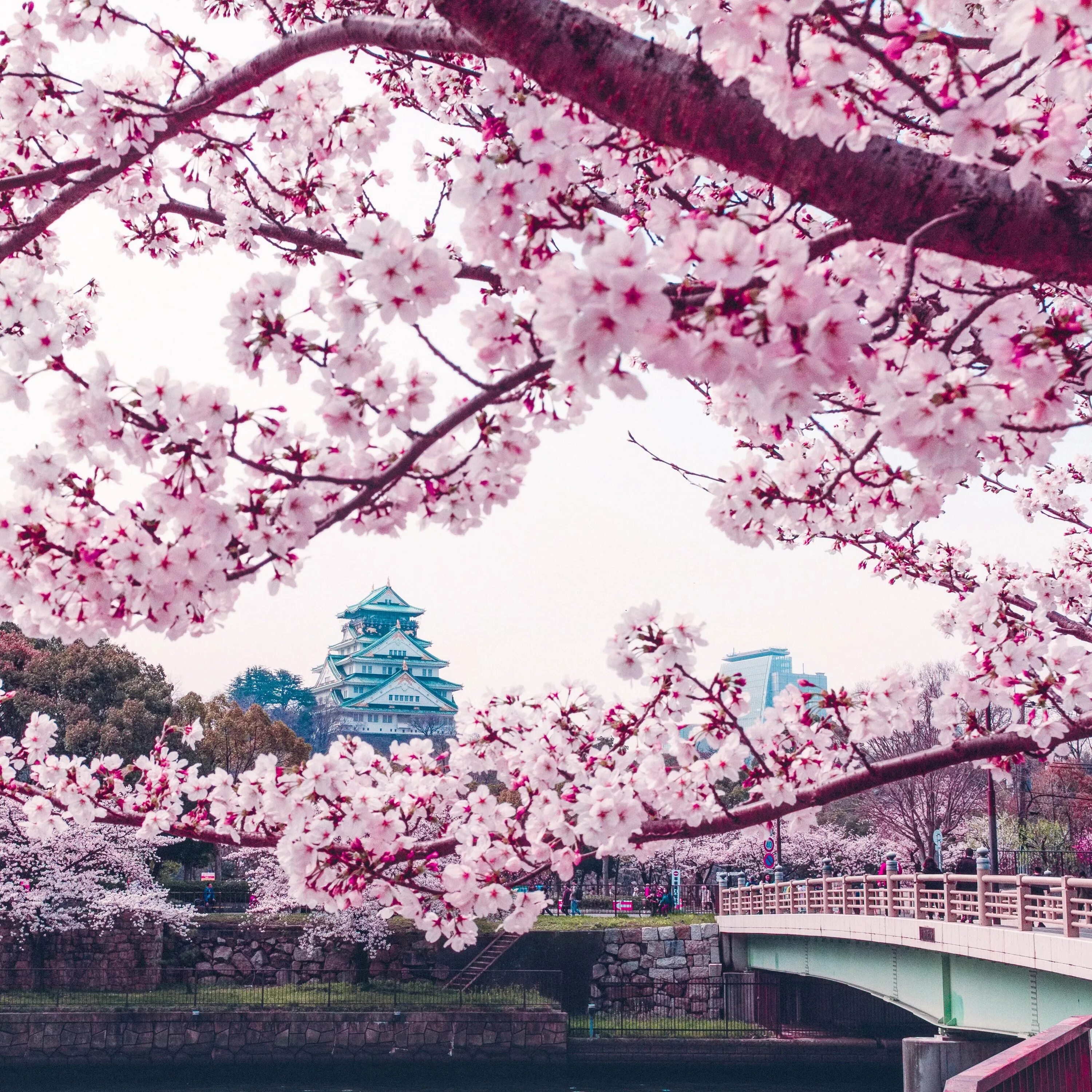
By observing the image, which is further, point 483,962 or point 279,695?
point 279,695

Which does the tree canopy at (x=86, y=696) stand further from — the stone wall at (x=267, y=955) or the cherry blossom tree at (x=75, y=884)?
the stone wall at (x=267, y=955)

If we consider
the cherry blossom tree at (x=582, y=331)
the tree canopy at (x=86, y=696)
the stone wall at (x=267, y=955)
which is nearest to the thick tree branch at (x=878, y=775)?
the cherry blossom tree at (x=582, y=331)

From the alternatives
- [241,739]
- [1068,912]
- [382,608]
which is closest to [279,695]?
[382,608]

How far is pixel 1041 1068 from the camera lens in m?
4.40

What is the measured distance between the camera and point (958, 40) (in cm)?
268

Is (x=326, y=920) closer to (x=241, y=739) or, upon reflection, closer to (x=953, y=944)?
(x=241, y=739)

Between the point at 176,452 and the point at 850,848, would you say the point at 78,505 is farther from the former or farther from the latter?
the point at 850,848

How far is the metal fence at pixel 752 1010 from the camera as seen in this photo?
21859mm

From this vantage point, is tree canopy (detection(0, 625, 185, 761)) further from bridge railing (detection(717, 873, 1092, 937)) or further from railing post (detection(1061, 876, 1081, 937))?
railing post (detection(1061, 876, 1081, 937))

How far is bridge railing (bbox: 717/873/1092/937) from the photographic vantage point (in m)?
11.2

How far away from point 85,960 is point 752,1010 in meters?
13.4

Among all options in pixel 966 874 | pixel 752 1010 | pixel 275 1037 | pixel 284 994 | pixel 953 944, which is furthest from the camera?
pixel 752 1010

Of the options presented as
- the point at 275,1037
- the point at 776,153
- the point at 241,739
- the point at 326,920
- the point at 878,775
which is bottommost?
the point at 275,1037

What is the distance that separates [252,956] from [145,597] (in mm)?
22229
